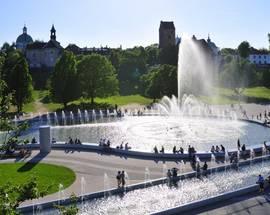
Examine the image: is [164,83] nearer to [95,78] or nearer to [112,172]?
[95,78]

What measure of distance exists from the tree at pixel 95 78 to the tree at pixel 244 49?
104483 mm

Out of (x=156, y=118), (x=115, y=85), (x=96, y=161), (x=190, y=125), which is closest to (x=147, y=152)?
(x=96, y=161)

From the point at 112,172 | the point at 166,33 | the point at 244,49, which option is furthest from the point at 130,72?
the point at 112,172

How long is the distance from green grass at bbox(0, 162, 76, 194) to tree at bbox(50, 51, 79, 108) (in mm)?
44904

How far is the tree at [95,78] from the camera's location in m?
92.2

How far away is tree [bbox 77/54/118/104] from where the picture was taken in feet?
302

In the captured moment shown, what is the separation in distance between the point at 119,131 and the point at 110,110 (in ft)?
77.8

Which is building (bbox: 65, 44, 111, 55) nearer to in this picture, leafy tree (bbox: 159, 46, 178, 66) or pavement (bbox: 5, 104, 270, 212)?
leafy tree (bbox: 159, 46, 178, 66)

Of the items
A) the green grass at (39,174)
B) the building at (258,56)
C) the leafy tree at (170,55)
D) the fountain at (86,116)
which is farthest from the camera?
the building at (258,56)

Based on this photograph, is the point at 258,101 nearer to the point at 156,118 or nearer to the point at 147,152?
the point at 156,118

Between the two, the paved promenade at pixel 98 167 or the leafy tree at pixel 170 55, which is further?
the leafy tree at pixel 170 55

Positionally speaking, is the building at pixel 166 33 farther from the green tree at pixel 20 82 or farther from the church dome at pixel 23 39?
the green tree at pixel 20 82

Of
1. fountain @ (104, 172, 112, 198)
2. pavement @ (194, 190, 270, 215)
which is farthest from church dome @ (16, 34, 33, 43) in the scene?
pavement @ (194, 190, 270, 215)

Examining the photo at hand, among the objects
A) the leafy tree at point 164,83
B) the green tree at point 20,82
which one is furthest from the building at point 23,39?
the green tree at point 20,82
